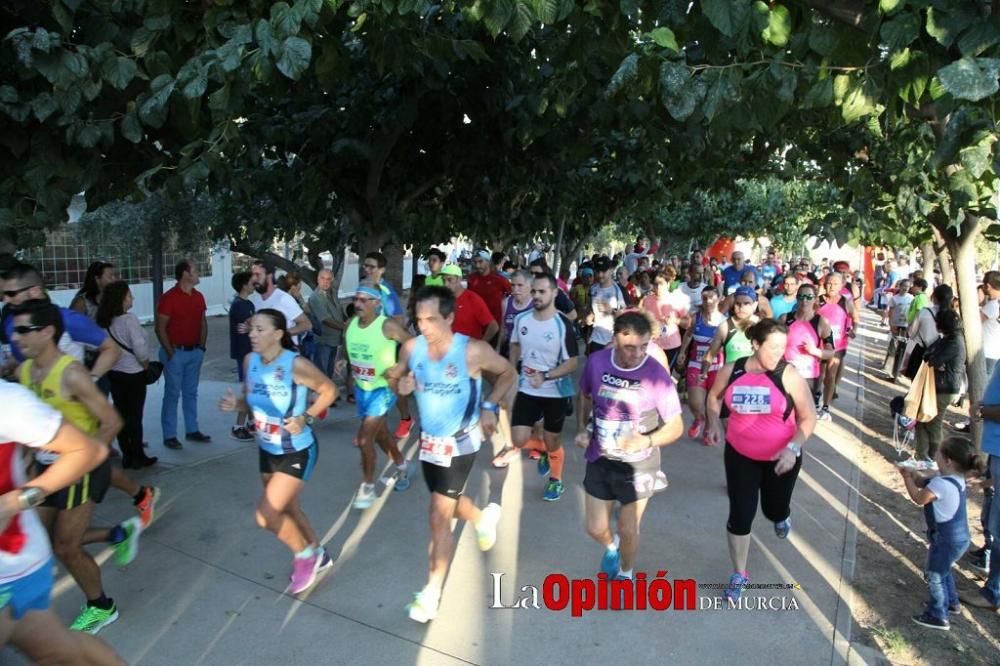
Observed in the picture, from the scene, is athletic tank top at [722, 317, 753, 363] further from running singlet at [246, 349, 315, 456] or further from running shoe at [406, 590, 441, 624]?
running singlet at [246, 349, 315, 456]

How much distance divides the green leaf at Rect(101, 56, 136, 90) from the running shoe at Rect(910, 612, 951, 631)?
208 inches

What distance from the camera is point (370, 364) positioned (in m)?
5.57

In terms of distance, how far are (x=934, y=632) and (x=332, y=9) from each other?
15.2 feet

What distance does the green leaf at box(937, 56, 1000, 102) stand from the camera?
257cm

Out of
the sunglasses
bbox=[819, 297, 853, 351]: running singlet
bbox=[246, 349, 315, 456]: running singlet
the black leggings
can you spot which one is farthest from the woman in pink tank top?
bbox=[819, 297, 853, 351]: running singlet

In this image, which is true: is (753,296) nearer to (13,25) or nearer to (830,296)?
(830,296)

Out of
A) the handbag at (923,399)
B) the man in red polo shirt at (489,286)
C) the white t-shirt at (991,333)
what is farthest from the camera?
the man in red polo shirt at (489,286)

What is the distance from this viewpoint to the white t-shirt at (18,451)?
2512mm

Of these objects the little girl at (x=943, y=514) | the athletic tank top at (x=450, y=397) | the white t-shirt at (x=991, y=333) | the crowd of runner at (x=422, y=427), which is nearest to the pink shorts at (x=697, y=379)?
the crowd of runner at (x=422, y=427)

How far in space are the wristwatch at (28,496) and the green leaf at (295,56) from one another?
7.39ft

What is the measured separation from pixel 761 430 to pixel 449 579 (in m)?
1.97

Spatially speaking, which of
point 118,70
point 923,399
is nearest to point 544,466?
point 923,399

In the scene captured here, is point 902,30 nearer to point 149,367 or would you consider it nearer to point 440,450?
point 440,450

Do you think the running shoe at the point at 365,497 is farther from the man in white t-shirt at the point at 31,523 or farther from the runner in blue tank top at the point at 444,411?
the man in white t-shirt at the point at 31,523
